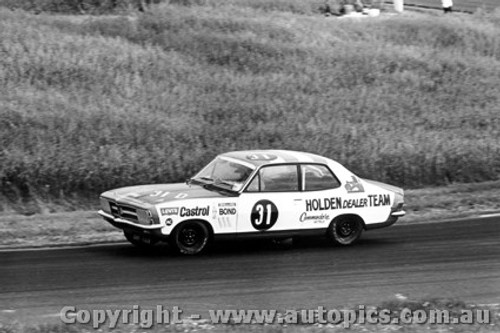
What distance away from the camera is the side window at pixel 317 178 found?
14.9 meters

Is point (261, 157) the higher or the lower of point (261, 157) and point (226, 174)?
the higher

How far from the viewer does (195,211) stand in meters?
13.8

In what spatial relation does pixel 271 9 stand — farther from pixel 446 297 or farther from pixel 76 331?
pixel 76 331

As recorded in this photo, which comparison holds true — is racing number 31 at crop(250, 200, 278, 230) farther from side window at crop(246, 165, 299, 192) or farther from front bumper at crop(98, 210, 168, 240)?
front bumper at crop(98, 210, 168, 240)

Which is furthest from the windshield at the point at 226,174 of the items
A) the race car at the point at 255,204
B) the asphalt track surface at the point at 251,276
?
the asphalt track surface at the point at 251,276

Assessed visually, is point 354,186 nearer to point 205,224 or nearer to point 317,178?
point 317,178

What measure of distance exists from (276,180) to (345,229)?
136 centimetres

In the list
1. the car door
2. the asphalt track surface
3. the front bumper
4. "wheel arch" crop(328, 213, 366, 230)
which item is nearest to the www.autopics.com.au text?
the asphalt track surface

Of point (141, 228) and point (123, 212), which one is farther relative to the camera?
point (123, 212)

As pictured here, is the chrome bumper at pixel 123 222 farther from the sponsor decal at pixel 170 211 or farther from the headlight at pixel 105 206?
the sponsor decal at pixel 170 211

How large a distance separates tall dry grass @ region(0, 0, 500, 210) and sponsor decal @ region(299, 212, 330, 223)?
570 cm

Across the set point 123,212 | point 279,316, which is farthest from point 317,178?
point 279,316

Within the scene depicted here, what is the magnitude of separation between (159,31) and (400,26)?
7.68m

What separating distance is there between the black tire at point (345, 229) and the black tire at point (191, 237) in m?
2.03
